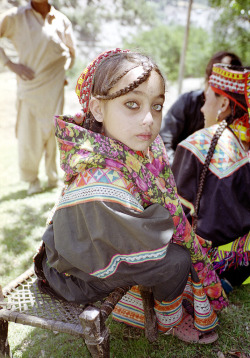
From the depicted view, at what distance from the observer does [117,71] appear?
5.17 ft

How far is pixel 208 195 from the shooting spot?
2.36 meters

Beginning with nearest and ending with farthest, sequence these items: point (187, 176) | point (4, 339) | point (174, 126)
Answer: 1. point (4, 339)
2. point (187, 176)
3. point (174, 126)

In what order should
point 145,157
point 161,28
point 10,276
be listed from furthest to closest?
point 161,28 → point 10,276 → point 145,157

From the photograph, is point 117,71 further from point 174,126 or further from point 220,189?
point 174,126

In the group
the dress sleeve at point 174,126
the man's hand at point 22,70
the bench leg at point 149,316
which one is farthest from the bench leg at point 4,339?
the man's hand at point 22,70

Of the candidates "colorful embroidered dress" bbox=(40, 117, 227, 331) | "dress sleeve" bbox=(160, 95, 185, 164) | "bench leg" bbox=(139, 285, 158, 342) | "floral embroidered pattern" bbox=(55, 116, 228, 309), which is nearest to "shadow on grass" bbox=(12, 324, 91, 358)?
"bench leg" bbox=(139, 285, 158, 342)

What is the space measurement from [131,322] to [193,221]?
801 millimetres

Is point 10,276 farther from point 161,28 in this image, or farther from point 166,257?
point 161,28

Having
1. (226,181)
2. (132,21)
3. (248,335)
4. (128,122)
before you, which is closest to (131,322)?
(248,335)

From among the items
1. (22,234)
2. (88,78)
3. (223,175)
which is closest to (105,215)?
(88,78)

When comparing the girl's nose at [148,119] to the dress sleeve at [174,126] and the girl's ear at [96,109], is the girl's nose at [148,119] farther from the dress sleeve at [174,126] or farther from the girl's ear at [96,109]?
the dress sleeve at [174,126]

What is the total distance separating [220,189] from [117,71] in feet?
3.75

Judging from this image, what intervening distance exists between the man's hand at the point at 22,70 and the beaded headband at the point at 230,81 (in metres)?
2.57

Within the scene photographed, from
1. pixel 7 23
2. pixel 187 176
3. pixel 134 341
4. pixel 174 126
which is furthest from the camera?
pixel 7 23
